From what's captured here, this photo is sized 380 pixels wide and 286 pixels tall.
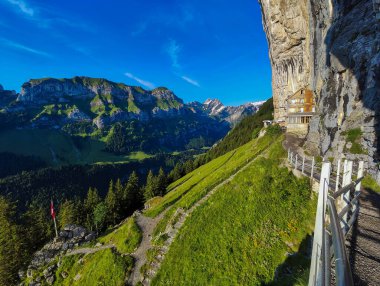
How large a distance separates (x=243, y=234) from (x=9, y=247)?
46196 millimetres

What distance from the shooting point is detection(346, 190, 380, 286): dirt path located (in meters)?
5.57

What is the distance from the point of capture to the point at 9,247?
144 feet

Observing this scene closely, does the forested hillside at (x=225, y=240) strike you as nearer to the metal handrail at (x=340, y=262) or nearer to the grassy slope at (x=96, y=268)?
the grassy slope at (x=96, y=268)

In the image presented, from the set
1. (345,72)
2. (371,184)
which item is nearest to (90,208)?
(371,184)

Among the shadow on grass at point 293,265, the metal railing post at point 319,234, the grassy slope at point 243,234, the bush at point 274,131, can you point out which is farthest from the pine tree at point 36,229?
the metal railing post at point 319,234

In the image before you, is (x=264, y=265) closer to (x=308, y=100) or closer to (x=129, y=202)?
(x=308, y=100)

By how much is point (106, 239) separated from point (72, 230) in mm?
12789

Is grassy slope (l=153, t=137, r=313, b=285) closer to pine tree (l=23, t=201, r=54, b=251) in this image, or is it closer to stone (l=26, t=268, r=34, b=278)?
stone (l=26, t=268, r=34, b=278)

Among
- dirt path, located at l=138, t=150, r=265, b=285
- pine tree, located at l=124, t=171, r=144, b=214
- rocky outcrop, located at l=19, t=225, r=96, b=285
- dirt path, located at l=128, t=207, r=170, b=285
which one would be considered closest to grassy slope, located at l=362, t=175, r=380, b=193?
dirt path, located at l=138, t=150, r=265, b=285

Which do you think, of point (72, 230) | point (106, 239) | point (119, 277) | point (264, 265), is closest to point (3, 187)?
point (72, 230)

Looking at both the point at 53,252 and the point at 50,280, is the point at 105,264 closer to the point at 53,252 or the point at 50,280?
the point at 50,280

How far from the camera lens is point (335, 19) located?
35031 mm

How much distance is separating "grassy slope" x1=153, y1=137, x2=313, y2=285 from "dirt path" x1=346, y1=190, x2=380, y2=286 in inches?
401

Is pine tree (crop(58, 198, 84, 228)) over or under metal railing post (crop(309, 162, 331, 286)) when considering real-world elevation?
under
